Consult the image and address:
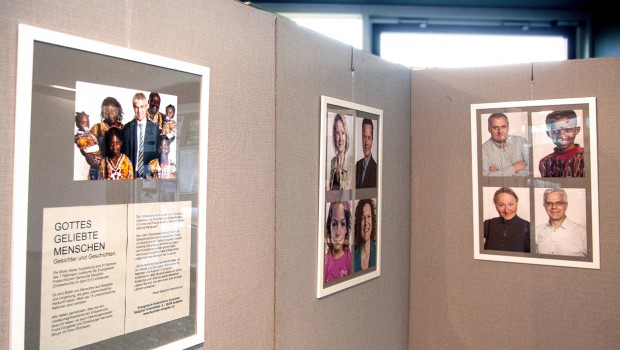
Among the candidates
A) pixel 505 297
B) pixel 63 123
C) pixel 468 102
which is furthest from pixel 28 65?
pixel 505 297

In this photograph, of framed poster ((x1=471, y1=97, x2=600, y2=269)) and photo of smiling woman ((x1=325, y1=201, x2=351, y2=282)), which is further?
framed poster ((x1=471, y1=97, x2=600, y2=269))

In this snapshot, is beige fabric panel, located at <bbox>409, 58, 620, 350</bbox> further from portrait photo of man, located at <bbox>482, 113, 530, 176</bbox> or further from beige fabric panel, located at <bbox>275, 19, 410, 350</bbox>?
beige fabric panel, located at <bbox>275, 19, 410, 350</bbox>

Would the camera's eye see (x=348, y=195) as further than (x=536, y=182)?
No

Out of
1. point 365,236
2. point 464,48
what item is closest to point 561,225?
point 365,236

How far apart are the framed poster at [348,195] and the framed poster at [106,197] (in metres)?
0.54

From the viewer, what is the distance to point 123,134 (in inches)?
44.0

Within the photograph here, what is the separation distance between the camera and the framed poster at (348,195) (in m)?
1.74

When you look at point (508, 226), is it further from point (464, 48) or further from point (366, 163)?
point (464, 48)

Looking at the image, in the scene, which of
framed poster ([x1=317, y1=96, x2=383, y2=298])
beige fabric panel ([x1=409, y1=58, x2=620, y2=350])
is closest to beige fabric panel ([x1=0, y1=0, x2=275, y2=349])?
framed poster ([x1=317, y1=96, x2=383, y2=298])

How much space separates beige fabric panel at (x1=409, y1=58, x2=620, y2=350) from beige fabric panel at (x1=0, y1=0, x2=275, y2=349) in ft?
3.22

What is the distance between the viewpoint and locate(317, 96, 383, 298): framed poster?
5.72 ft

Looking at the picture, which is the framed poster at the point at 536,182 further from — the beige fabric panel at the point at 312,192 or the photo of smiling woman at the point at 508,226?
the beige fabric panel at the point at 312,192

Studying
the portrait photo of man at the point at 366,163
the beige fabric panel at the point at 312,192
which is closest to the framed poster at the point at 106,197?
the beige fabric panel at the point at 312,192

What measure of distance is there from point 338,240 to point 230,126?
63 centimetres
